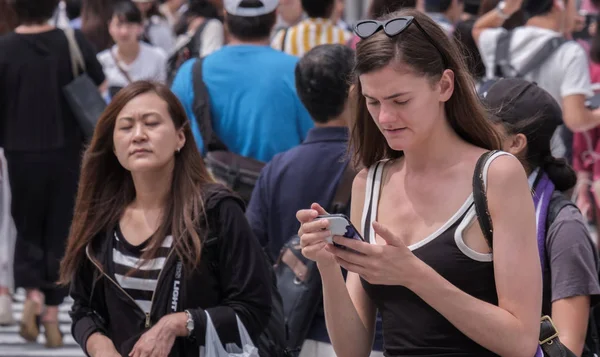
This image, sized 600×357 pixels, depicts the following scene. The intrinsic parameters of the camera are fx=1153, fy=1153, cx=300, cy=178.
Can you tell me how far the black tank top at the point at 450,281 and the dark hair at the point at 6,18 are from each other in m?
6.71

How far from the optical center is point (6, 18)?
9055mm

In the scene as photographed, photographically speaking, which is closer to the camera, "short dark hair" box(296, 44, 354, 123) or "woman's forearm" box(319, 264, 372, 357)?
"woman's forearm" box(319, 264, 372, 357)

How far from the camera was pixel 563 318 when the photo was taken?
3.54 metres

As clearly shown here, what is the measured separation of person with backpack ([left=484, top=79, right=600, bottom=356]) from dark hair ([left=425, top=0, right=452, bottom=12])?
15.7ft

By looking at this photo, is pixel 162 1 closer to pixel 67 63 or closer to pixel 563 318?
pixel 67 63

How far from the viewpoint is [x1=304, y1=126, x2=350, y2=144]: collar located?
A: 15.2 ft

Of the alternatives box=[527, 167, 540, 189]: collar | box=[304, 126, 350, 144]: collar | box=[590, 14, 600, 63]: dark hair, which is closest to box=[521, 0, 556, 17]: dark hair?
box=[590, 14, 600, 63]: dark hair

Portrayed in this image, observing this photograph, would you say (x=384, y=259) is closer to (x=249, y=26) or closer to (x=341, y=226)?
(x=341, y=226)

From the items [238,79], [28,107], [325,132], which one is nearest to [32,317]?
[28,107]

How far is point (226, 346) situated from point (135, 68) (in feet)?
19.2

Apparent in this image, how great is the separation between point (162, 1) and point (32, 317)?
1007 centimetres

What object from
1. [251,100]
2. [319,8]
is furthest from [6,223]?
[251,100]

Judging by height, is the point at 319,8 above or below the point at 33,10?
below

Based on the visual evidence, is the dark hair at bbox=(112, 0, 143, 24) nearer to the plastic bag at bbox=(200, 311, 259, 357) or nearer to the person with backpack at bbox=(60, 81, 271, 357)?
the person with backpack at bbox=(60, 81, 271, 357)
